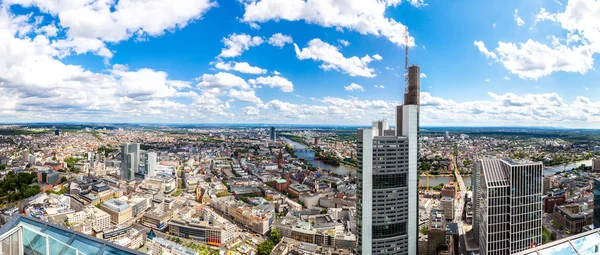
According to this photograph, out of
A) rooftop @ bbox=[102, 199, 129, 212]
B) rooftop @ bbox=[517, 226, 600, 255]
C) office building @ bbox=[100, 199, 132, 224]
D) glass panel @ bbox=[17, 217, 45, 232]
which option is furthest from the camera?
rooftop @ bbox=[102, 199, 129, 212]

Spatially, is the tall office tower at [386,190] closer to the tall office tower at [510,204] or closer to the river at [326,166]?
the tall office tower at [510,204]

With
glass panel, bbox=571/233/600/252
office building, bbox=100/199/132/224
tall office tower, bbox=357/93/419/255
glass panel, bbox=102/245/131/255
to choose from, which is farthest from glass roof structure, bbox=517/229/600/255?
office building, bbox=100/199/132/224

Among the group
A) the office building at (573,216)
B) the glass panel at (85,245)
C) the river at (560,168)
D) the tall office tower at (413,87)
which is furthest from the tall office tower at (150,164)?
the river at (560,168)

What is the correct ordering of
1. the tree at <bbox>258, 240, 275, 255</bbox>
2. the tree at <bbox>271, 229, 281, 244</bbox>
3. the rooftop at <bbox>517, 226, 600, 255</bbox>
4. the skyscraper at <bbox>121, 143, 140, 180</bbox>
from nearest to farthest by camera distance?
the rooftop at <bbox>517, 226, 600, 255</bbox> < the tree at <bbox>258, 240, 275, 255</bbox> < the tree at <bbox>271, 229, 281, 244</bbox> < the skyscraper at <bbox>121, 143, 140, 180</bbox>

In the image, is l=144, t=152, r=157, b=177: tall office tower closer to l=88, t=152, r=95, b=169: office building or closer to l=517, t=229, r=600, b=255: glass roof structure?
l=88, t=152, r=95, b=169: office building

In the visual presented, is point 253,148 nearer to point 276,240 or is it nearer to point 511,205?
point 276,240

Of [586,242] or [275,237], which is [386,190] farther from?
[586,242]

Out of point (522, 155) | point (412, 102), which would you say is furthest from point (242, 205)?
point (522, 155)

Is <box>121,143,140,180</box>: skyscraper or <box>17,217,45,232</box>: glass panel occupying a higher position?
<box>17,217,45,232</box>: glass panel
